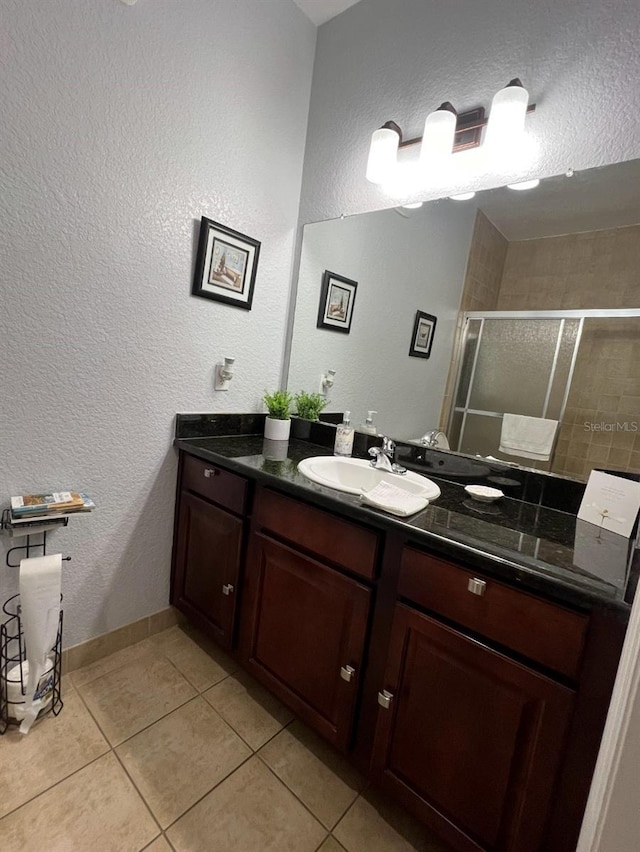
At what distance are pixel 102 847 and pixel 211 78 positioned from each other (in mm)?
2325

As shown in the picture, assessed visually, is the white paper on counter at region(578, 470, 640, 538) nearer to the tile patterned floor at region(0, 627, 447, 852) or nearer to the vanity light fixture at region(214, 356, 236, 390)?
the tile patterned floor at region(0, 627, 447, 852)

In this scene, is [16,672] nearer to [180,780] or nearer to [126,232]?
[180,780]

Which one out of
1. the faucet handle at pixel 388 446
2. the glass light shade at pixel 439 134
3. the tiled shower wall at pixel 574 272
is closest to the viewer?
the tiled shower wall at pixel 574 272

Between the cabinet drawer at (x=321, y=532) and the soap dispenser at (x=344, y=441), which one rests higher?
the soap dispenser at (x=344, y=441)

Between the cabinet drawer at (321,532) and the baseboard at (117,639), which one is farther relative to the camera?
the baseboard at (117,639)

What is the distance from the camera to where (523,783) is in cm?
78

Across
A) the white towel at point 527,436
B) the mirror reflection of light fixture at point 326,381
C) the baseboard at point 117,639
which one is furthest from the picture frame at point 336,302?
the baseboard at point 117,639

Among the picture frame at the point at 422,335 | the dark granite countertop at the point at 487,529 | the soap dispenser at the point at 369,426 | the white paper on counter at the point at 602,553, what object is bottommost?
the dark granite countertop at the point at 487,529

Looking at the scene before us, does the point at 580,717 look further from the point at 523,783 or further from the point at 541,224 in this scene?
the point at 541,224

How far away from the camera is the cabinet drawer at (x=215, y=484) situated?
132 centimetres

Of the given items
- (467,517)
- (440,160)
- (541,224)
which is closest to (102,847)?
(467,517)

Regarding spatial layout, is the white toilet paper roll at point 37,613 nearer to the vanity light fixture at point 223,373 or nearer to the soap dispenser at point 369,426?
the vanity light fixture at point 223,373

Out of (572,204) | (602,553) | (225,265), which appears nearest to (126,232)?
(225,265)

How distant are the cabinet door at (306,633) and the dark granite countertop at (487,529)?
21cm
